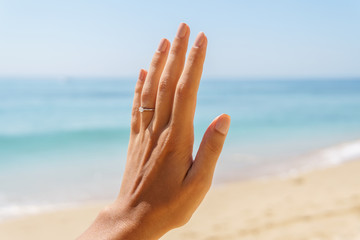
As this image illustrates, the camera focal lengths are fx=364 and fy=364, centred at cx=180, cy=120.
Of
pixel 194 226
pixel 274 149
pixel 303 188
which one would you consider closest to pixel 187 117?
pixel 194 226

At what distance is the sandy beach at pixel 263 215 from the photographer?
14.1ft

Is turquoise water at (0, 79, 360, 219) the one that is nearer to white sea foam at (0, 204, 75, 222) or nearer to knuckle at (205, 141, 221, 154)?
Answer: white sea foam at (0, 204, 75, 222)

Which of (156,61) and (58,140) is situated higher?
(58,140)

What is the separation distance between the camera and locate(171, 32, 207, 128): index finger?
1.28 metres

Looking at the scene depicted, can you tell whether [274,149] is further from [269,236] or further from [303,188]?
[269,236]

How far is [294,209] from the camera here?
5.13 m

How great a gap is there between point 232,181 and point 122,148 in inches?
215

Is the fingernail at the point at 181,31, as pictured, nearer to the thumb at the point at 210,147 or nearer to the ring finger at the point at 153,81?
the ring finger at the point at 153,81

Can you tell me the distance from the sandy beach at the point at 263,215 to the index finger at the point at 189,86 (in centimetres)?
328

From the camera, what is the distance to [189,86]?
4.19ft

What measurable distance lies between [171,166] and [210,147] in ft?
0.50

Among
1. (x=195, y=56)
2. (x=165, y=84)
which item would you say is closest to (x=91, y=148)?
(x=165, y=84)

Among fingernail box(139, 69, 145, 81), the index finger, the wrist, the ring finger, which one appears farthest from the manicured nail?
the wrist

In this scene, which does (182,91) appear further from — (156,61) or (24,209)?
(24,209)
